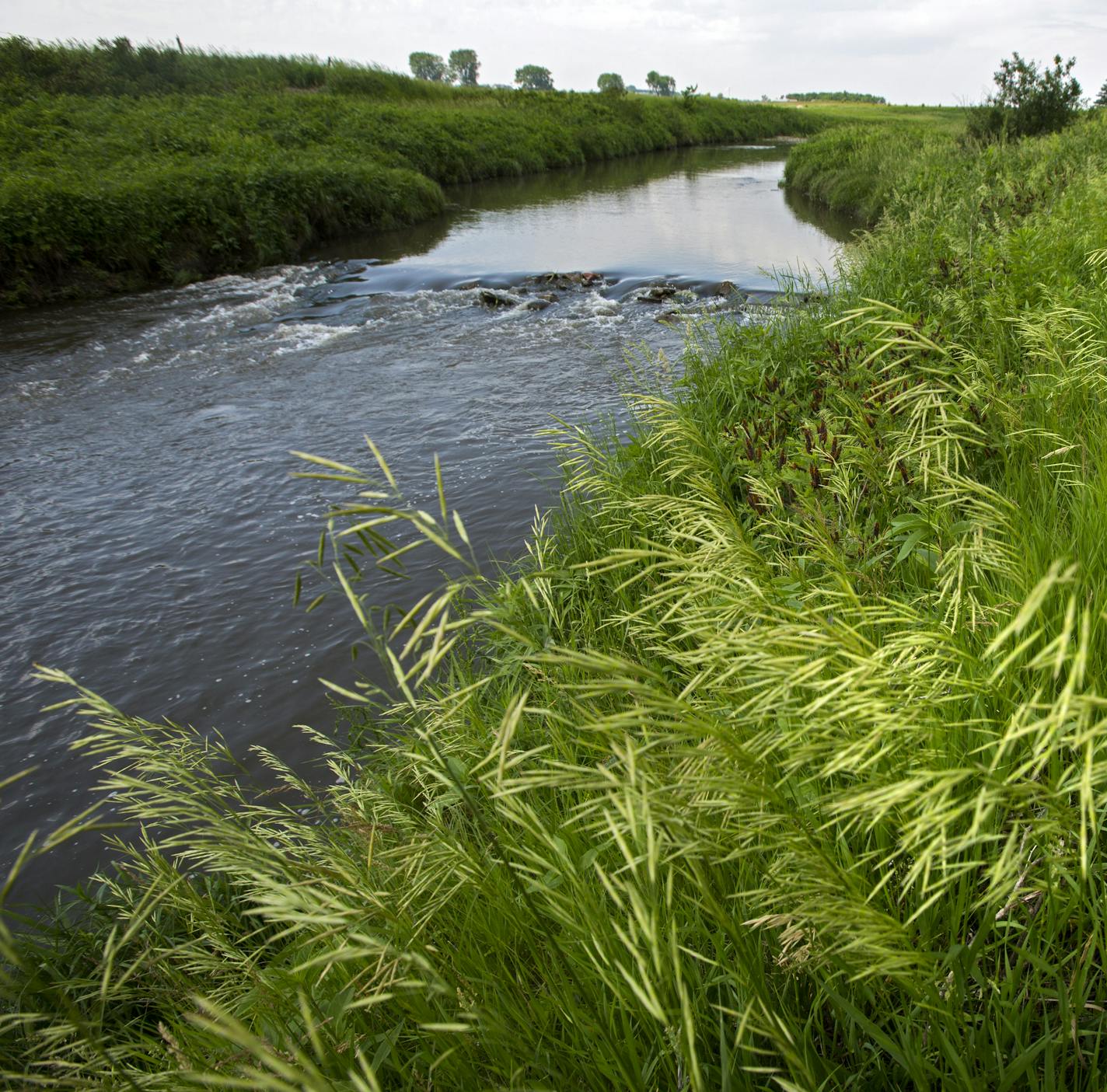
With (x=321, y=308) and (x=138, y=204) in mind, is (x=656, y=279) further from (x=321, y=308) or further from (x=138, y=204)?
(x=138, y=204)

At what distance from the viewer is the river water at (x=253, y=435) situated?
438 cm

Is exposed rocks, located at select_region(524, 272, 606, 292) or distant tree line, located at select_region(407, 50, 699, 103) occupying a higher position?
distant tree line, located at select_region(407, 50, 699, 103)

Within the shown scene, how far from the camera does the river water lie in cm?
438

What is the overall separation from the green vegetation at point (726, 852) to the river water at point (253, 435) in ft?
4.88

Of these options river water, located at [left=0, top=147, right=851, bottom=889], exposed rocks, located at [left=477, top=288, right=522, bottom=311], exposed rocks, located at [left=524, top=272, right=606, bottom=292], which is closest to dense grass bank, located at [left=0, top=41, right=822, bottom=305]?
river water, located at [left=0, top=147, right=851, bottom=889]

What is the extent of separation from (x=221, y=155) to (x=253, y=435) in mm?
12609

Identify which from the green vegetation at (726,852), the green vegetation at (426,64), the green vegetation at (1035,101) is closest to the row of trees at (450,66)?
the green vegetation at (426,64)

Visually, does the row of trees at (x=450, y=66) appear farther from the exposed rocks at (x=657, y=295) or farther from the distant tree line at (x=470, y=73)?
the exposed rocks at (x=657, y=295)

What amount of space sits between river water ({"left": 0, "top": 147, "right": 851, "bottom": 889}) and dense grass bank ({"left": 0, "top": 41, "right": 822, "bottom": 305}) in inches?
41.6

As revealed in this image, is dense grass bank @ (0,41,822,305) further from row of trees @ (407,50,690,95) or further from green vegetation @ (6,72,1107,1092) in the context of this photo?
row of trees @ (407,50,690,95)

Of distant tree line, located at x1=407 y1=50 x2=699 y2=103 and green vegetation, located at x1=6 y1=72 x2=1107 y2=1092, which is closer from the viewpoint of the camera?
green vegetation, located at x1=6 y1=72 x2=1107 y2=1092

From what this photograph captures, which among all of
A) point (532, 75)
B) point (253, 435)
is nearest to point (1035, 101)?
point (253, 435)

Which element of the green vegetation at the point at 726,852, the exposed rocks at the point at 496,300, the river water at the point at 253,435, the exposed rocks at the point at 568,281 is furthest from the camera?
the exposed rocks at the point at 568,281

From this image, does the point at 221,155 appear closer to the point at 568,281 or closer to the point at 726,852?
the point at 568,281
